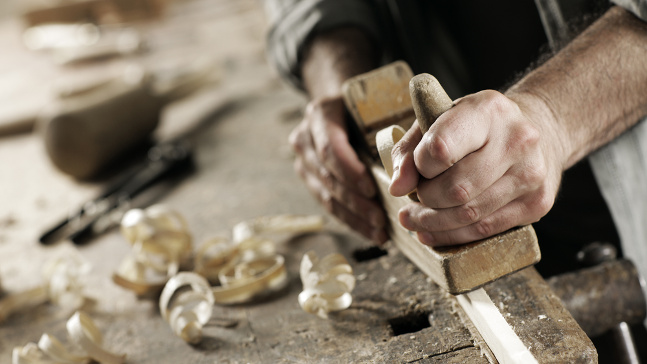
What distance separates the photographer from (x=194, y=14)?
366 cm

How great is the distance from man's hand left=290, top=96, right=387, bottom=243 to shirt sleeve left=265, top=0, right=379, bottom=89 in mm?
387

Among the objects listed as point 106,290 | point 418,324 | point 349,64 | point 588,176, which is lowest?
point 588,176

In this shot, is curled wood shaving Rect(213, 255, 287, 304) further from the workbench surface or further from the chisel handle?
the chisel handle

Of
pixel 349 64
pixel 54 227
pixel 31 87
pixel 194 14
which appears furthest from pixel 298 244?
pixel 194 14

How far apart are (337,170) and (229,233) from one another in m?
0.34

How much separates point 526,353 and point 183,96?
1.70 m

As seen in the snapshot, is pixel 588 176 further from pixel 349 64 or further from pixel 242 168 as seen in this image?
pixel 242 168

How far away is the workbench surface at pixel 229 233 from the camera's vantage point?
0.77m

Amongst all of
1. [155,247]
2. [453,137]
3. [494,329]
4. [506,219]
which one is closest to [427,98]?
[453,137]

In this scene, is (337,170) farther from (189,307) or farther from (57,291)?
(57,291)

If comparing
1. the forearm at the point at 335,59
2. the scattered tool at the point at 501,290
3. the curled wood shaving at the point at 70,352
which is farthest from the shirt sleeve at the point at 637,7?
the curled wood shaving at the point at 70,352

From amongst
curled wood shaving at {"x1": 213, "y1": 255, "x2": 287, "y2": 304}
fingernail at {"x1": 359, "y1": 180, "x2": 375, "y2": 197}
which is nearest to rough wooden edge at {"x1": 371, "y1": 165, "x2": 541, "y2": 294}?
fingernail at {"x1": 359, "y1": 180, "x2": 375, "y2": 197}

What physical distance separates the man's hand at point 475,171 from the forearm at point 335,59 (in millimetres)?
593

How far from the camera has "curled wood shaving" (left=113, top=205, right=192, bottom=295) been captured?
1047 mm
